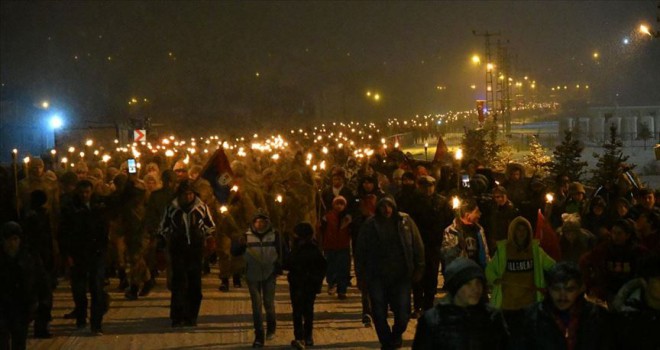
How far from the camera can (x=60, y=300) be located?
1398cm

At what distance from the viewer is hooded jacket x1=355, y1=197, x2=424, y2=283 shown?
9883 millimetres

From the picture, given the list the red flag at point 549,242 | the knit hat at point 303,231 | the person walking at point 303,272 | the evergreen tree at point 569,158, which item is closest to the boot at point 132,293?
the person walking at point 303,272

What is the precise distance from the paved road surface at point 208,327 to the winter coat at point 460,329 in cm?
508

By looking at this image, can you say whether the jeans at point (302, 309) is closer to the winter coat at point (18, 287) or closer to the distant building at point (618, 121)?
→ the winter coat at point (18, 287)

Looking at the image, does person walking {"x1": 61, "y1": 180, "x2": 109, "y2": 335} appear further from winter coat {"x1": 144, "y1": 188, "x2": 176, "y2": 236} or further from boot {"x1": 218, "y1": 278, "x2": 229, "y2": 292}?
boot {"x1": 218, "y1": 278, "x2": 229, "y2": 292}

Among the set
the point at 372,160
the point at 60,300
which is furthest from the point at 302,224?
the point at 372,160

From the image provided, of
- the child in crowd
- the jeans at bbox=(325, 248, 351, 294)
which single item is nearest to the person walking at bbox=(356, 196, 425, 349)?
the child in crowd

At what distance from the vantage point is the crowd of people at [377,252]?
536 centimetres

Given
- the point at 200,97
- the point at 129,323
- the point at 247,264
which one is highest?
the point at 200,97

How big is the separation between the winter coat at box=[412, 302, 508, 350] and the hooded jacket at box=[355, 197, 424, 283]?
4.60m

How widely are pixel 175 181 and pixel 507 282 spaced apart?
6.65 metres

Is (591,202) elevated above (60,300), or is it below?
above

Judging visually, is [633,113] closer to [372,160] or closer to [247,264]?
[372,160]

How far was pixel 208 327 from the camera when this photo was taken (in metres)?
11.7
